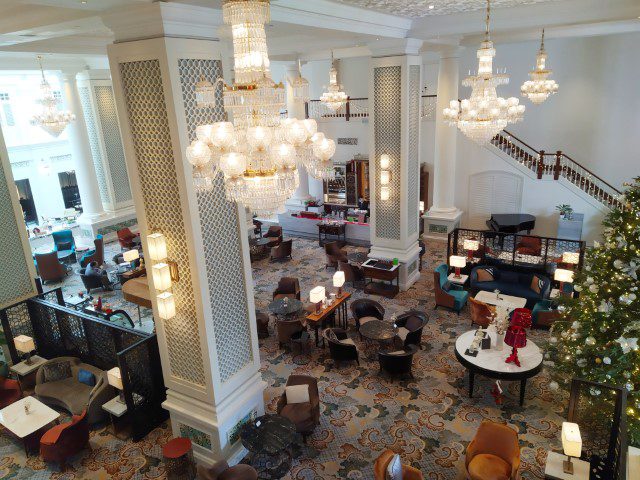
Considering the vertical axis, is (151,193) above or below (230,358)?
above

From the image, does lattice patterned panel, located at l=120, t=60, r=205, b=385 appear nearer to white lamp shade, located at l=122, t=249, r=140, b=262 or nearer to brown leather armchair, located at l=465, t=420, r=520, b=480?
brown leather armchair, located at l=465, t=420, r=520, b=480

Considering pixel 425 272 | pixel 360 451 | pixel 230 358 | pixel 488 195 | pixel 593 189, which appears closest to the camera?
pixel 230 358

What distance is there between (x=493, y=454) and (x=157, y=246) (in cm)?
443

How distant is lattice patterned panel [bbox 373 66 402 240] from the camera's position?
31.6 feet

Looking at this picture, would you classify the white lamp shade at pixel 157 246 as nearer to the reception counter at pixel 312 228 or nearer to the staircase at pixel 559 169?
the reception counter at pixel 312 228

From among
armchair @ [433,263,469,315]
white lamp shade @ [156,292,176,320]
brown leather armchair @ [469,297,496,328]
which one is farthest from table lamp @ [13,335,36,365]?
brown leather armchair @ [469,297,496,328]

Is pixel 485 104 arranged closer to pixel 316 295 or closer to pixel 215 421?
pixel 316 295

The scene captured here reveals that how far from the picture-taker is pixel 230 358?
226 inches

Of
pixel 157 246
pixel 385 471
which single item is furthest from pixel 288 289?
pixel 385 471

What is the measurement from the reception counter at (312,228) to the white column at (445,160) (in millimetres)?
1882

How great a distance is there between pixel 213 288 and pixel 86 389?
3.48m

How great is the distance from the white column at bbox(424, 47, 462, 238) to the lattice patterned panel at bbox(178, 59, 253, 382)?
9093 millimetres

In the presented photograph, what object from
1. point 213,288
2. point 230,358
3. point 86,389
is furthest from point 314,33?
point 86,389

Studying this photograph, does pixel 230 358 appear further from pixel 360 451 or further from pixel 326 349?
pixel 326 349
